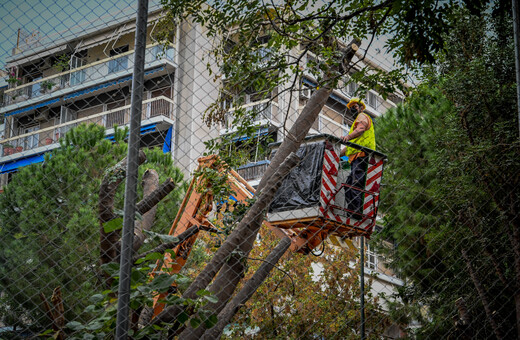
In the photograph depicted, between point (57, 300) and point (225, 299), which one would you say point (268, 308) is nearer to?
point (225, 299)

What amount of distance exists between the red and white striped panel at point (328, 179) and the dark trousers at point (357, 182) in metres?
0.24

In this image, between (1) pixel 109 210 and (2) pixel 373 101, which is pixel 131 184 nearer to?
(1) pixel 109 210

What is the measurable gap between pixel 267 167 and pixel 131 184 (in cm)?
382

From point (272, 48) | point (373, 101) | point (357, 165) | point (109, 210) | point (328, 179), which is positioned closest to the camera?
A: point (109, 210)

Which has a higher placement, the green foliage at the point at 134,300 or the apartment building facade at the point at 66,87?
the apartment building facade at the point at 66,87

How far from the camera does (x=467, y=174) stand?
7.92 metres

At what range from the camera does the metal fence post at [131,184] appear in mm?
3113

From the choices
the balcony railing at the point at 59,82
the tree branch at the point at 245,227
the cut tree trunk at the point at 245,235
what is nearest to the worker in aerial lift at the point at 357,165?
the cut tree trunk at the point at 245,235

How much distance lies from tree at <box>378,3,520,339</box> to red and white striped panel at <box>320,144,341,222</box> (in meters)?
0.94

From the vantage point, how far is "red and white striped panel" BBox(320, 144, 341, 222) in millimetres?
7176

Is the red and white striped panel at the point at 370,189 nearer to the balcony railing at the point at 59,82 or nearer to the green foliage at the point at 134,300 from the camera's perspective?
the balcony railing at the point at 59,82

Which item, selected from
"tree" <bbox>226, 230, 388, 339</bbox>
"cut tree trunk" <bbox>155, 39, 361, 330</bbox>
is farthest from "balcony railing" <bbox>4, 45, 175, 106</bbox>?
"tree" <bbox>226, 230, 388, 339</bbox>

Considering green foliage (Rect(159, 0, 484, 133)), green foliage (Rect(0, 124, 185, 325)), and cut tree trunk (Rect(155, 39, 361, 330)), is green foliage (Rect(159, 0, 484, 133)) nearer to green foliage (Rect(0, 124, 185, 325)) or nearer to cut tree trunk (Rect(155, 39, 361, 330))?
cut tree trunk (Rect(155, 39, 361, 330))

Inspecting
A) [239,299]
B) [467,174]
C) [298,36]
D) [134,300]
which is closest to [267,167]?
[239,299]
